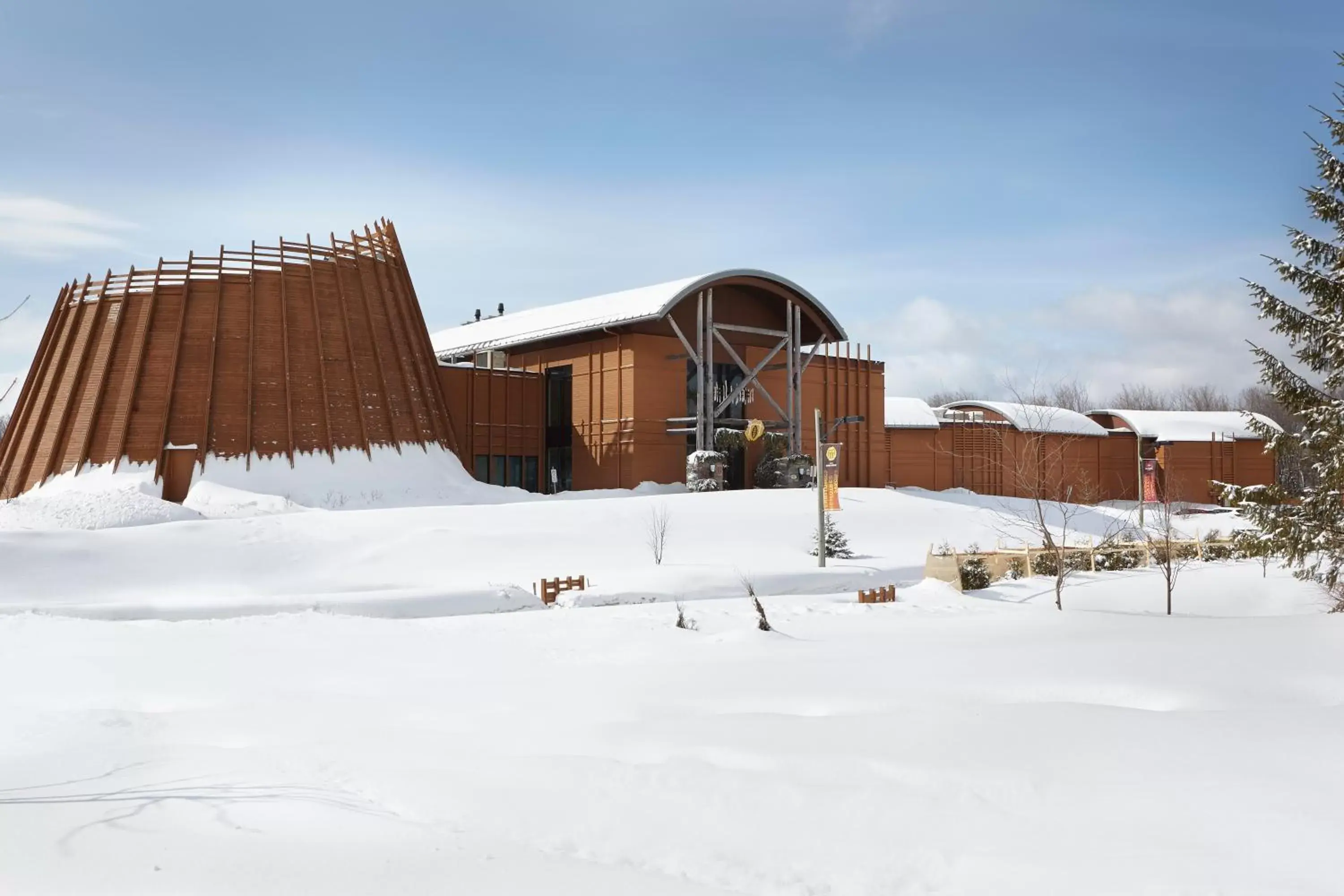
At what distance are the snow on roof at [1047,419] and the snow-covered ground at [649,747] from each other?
1159 inches

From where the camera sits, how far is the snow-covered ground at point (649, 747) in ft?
19.7

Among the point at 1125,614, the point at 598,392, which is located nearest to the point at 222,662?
the point at 1125,614

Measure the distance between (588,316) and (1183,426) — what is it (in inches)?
1244

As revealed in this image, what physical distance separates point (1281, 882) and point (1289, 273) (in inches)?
516

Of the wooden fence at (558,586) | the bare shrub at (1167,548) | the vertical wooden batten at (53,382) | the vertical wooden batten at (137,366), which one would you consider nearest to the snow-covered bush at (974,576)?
the bare shrub at (1167,548)

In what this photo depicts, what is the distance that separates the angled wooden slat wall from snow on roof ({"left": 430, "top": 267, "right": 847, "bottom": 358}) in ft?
22.6

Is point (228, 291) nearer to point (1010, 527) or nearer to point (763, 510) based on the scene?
point (763, 510)

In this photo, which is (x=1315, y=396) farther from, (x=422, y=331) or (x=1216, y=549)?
(x=422, y=331)

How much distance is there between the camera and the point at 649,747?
8656 mm

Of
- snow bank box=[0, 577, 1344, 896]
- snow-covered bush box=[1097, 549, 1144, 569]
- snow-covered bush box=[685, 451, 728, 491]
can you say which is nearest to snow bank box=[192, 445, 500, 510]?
snow-covered bush box=[685, 451, 728, 491]

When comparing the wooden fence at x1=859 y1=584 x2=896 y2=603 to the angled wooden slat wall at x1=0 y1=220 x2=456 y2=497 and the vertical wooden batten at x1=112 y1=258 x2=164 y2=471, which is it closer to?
the angled wooden slat wall at x1=0 y1=220 x2=456 y2=497

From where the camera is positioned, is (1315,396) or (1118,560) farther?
(1118,560)

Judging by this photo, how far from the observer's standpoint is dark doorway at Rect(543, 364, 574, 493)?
126 feet

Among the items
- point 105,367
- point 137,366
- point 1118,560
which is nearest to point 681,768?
point 1118,560
